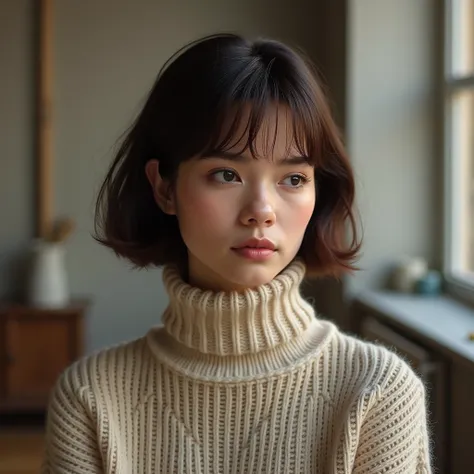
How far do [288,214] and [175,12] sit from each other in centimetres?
258

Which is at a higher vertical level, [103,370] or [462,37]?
[462,37]

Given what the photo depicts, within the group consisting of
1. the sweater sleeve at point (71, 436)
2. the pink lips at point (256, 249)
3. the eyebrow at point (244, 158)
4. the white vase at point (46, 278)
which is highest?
the eyebrow at point (244, 158)

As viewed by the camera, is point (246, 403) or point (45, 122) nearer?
point (246, 403)

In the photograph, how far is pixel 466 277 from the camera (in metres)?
2.56

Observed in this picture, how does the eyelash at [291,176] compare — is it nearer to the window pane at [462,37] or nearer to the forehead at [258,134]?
the forehead at [258,134]

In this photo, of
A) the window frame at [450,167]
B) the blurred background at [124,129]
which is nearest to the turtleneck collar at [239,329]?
the blurred background at [124,129]

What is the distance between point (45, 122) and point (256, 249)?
255 centimetres

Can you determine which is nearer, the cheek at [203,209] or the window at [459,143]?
the cheek at [203,209]

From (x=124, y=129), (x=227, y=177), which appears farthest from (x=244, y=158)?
(x=124, y=129)

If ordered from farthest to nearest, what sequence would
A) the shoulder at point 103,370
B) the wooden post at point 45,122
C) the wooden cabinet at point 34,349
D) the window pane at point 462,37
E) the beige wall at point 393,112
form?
1. the wooden post at point 45,122
2. the wooden cabinet at point 34,349
3. the beige wall at point 393,112
4. the window pane at point 462,37
5. the shoulder at point 103,370

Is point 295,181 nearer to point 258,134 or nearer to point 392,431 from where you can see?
point 258,134

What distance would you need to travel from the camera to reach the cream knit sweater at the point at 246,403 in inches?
34.5

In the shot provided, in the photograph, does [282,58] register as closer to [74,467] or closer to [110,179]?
[110,179]

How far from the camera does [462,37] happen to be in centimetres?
A: 262
